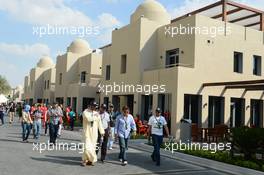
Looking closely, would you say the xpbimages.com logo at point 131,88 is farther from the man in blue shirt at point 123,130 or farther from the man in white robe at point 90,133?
the man in white robe at point 90,133

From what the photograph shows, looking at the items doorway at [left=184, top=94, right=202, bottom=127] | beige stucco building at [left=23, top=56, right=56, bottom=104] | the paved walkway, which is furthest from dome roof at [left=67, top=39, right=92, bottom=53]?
the paved walkway

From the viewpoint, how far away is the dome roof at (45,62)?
5672 centimetres

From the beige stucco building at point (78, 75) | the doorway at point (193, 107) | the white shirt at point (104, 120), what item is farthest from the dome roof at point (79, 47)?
the white shirt at point (104, 120)

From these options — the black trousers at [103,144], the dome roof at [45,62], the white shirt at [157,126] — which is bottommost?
the black trousers at [103,144]

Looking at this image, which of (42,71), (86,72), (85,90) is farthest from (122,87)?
(42,71)

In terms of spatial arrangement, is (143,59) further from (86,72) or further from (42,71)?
(42,71)

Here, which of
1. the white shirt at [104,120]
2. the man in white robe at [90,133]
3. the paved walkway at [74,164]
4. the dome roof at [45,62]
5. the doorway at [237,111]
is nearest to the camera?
the paved walkway at [74,164]

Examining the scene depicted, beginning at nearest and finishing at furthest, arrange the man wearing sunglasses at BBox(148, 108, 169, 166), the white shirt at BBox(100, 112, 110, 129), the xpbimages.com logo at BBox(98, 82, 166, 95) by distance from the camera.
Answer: the man wearing sunglasses at BBox(148, 108, 169, 166), the white shirt at BBox(100, 112, 110, 129), the xpbimages.com logo at BBox(98, 82, 166, 95)

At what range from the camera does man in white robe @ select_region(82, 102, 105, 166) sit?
10.2 m

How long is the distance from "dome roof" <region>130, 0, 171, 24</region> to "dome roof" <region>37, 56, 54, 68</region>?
31540mm

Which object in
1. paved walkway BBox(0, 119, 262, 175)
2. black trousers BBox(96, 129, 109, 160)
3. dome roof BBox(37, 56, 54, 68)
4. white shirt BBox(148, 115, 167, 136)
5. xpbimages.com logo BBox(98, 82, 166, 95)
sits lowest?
paved walkway BBox(0, 119, 262, 175)

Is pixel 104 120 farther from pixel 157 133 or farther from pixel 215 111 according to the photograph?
pixel 215 111

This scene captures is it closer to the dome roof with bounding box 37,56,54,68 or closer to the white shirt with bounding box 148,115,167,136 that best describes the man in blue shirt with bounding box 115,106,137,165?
the white shirt with bounding box 148,115,167,136

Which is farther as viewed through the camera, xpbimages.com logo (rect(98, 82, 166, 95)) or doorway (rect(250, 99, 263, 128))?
doorway (rect(250, 99, 263, 128))
